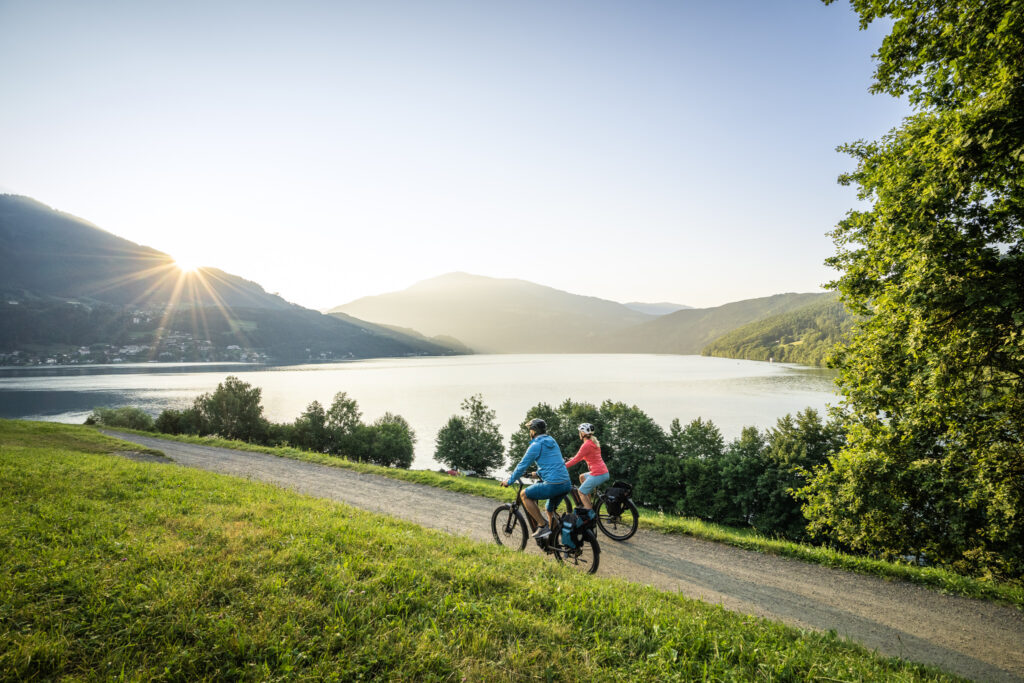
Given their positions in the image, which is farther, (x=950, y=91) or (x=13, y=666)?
(x=950, y=91)

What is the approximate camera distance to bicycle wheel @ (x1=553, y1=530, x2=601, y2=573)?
7988 millimetres

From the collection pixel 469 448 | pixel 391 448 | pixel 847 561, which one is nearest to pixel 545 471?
pixel 847 561

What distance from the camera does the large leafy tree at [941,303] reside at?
7.40 m

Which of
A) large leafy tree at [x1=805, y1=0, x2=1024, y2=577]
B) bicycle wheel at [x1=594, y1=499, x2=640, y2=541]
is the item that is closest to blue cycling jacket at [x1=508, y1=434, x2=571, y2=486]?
bicycle wheel at [x1=594, y1=499, x2=640, y2=541]

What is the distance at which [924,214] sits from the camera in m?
9.35

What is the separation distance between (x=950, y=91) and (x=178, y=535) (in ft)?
54.4

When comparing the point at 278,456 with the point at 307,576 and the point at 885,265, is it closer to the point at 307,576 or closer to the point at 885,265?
the point at 307,576

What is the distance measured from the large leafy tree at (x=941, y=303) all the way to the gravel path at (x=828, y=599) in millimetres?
4068

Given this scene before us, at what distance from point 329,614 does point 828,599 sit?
28.6 feet

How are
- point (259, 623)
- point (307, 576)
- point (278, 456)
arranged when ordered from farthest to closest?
point (278, 456) < point (307, 576) < point (259, 623)

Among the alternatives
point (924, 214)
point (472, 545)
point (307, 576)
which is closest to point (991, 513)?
point (924, 214)

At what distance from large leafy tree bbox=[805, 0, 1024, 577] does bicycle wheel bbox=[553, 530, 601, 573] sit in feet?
24.6

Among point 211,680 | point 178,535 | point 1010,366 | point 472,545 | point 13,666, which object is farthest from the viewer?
point 1010,366

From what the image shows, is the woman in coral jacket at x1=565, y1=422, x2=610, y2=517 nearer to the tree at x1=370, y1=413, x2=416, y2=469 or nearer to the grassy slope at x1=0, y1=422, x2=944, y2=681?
the grassy slope at x1=0, y1=422, x2=944, y2=681
